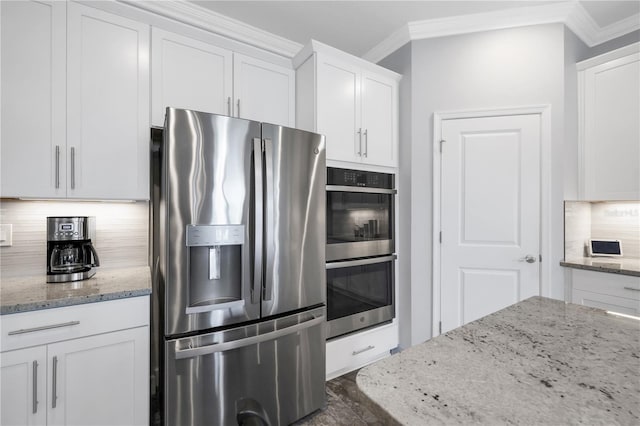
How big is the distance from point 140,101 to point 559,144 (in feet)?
9.66

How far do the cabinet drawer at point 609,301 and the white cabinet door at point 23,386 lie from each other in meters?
3.18

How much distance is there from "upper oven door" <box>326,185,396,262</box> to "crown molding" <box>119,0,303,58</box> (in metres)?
1.32

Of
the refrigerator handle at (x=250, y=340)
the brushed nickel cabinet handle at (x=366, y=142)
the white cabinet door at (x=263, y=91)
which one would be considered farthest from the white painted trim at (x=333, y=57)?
the refrigerator handle at (x=250, y=340)

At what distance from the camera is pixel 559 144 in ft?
7.36

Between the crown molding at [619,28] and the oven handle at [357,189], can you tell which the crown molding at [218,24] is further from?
the crown molding at [619,28]

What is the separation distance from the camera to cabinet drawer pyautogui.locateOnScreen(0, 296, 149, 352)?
1.23m

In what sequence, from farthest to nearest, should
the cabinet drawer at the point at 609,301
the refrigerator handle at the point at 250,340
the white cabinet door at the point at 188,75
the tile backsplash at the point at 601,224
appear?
1. the tile backsplash at the point at 601,224
2. the cabinet drawer at the point at 609,301
3. the white cabinet door at the point at 188,75
4. the refrigerator handle at the point at 250,340

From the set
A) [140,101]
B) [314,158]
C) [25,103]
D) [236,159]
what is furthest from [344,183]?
[25,103]

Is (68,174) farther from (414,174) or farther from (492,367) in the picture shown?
(414,174)

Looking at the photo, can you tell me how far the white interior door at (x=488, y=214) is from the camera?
2.26 meters

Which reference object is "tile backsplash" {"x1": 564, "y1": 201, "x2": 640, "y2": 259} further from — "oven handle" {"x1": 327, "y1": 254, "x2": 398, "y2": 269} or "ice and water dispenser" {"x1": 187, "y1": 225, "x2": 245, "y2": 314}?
"ice and water dispenser" {"x1": 187, "y1": 225, "x2": 245, "y2": 314}

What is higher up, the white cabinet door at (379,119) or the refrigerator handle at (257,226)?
the white cabinet door at (379,119)

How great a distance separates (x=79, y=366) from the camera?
1.35 metres

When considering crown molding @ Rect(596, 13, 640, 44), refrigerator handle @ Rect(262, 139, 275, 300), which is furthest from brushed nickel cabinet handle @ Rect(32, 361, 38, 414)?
crown molding @ Rect(596, 13, 640, 44)
